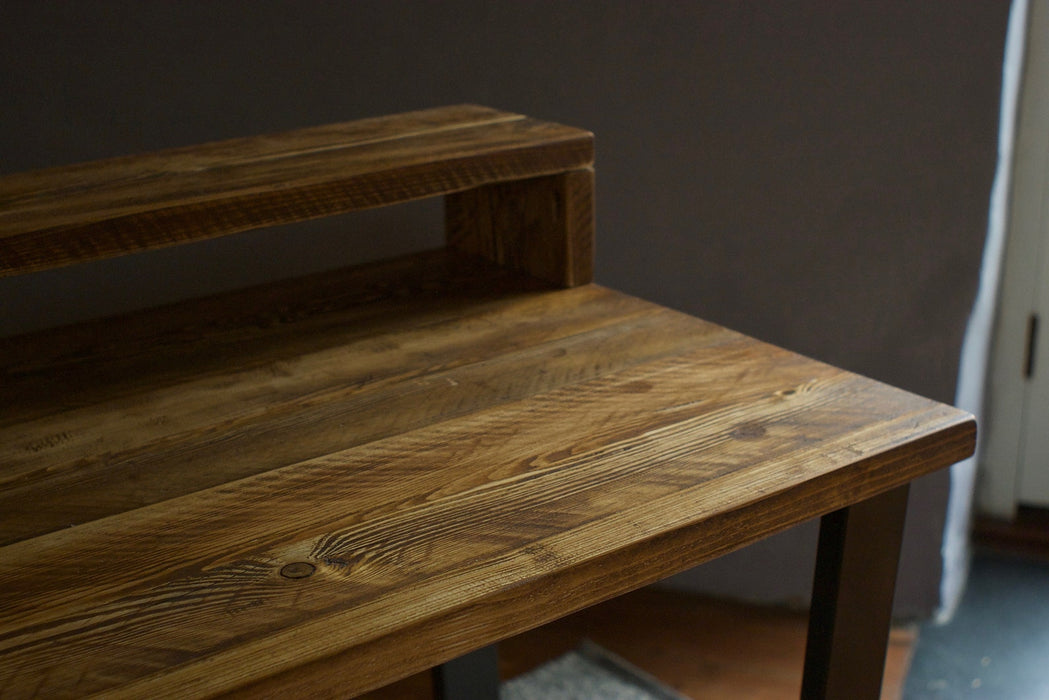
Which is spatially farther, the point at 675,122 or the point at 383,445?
the point at 675,122

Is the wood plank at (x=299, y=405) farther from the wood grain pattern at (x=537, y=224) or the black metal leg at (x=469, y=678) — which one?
the black metal leg at (x=469, y=678)

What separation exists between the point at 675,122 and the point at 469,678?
99 centimetres

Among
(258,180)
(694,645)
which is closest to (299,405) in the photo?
(258,180)

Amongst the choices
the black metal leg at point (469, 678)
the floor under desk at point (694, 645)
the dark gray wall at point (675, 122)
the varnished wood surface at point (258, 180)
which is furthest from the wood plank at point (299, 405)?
the floor under desk at point (694, 645)

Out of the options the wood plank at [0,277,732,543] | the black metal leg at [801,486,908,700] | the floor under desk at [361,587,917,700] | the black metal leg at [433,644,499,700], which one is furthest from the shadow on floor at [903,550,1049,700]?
the wood plank at [0,277,732,543]

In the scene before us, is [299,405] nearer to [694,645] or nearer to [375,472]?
[375,472]

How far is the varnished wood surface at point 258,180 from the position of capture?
95cm

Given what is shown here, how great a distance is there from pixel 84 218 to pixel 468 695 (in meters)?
0.71

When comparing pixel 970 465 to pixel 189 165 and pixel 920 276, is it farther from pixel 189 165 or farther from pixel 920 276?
pixel 189 165

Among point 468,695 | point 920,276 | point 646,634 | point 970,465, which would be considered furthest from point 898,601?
point 468,695

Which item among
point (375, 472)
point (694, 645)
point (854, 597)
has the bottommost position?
point (694, 645)

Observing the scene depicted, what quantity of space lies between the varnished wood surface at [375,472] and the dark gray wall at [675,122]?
1.78 ft

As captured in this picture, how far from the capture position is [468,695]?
1312mm

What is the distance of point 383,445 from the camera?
34.1 inches
